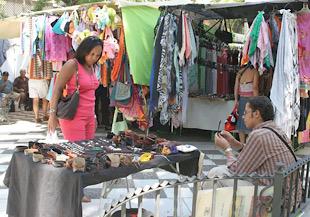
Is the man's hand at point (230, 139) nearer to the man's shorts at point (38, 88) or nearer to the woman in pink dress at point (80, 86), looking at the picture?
the woman in pink dress at point (80, 86)

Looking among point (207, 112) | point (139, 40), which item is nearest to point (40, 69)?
point (139, 40)

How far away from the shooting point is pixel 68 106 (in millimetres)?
3279

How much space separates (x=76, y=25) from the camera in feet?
21.2

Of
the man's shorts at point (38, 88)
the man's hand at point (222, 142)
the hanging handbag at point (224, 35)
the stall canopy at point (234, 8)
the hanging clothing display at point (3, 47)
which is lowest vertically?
the man's shorts at point (38, 88)

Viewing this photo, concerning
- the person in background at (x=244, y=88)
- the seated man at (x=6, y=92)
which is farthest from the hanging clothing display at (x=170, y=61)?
the seated man at (x=6, y=92)

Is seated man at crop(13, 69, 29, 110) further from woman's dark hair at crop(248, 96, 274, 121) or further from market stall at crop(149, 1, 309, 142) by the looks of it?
woman's dark hair at crop(248, 96, 274, 121)

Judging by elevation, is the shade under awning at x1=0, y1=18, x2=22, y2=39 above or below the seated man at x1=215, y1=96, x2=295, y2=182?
above

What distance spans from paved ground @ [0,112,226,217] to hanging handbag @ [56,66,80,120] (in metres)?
0.87

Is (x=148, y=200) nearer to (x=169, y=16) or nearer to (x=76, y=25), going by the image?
(x=169, y=16)

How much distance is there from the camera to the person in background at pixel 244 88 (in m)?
5.59

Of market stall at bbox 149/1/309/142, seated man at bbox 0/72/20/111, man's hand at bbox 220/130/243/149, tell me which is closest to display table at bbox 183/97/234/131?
market stall at bbox 149/1/309/142

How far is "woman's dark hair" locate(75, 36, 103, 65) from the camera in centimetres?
329

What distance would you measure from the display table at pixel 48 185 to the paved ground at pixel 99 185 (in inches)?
37.7

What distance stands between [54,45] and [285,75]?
3.77 meters
